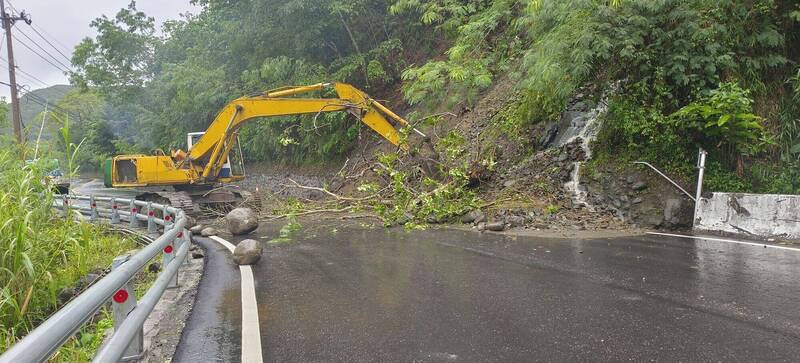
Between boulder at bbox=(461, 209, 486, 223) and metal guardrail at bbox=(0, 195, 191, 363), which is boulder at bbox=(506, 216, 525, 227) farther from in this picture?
metal guardrail at bbox=(0, 195, 191, 363)

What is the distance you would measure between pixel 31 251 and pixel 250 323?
3.18 metres

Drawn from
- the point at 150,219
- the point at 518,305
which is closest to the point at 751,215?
the point at 518,305

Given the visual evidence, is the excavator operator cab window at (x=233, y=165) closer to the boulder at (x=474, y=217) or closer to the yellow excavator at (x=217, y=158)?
the yellow excavator at (x=217, y=158)

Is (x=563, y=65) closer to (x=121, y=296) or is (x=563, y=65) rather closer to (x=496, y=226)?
(x=496, y=226)

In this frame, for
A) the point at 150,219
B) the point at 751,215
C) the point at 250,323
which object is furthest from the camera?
Result: the point at 150,219

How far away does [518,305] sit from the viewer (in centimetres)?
488

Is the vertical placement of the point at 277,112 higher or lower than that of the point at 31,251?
higher

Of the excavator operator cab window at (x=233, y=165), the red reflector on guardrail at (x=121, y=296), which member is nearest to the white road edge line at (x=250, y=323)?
the red reflector on guardrail at (x=121, y=296)

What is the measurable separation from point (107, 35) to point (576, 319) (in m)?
45.0

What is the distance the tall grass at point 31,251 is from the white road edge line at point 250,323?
6.66 ft

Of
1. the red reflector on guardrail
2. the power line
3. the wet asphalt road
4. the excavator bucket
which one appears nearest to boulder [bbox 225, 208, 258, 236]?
the wet asphalt road

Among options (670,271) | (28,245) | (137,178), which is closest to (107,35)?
(137,178)

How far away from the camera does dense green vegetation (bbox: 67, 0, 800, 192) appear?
9.38 metres

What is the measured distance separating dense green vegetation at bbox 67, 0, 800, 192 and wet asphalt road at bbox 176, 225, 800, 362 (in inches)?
107
